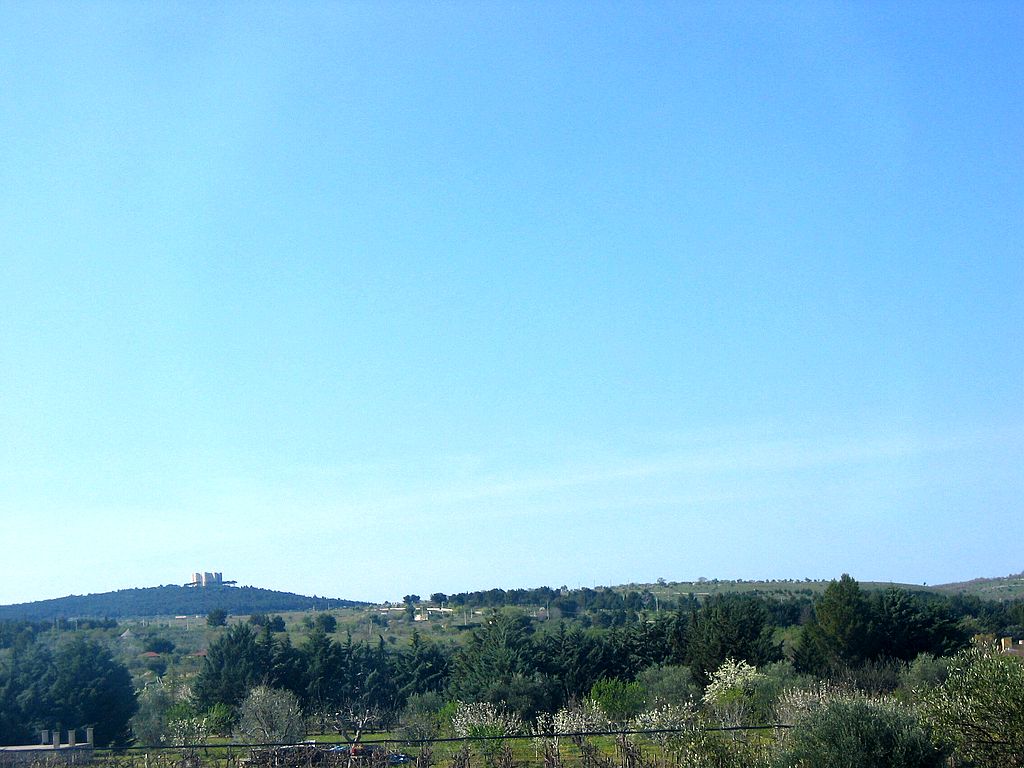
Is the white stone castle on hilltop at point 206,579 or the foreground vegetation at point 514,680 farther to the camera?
the white stone castle on hilltop at point 206,579

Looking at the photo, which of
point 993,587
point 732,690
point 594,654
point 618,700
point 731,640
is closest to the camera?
point 732,690

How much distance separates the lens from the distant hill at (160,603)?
151 metres

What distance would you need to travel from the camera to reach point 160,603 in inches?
6112

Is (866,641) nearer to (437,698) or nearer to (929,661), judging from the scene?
(929,661)

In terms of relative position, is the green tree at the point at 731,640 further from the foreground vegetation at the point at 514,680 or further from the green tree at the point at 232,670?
the green tree at the point at 232,670

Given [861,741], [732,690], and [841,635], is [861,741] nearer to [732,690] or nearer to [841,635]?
[732,690]

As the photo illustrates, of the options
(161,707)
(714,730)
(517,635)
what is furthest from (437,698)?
(714,730)

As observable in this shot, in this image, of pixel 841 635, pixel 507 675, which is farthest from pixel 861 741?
pixel 841 635

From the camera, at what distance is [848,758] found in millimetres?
16641

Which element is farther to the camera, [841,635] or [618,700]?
[841,635]

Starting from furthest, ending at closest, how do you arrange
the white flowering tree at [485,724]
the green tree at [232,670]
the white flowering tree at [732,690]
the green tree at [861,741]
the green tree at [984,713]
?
the green tree at [232,670], the white flowering tree at [732,690], the white flowering tree at [485,724], the green tree at [861,741], the green tree at [984,713]

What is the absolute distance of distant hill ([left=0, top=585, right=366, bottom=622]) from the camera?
151m

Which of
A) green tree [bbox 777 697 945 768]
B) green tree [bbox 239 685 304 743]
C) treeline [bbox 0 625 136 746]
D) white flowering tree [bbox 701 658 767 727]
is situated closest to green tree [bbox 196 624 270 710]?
treeline [bbox 0 625 136 746]

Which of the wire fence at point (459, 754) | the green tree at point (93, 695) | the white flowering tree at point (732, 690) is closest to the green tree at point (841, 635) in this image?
the white flowering tree at point (732, 690)
